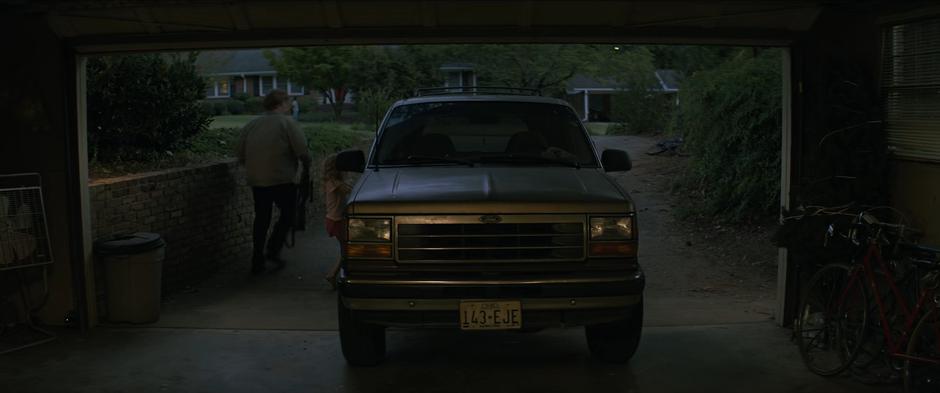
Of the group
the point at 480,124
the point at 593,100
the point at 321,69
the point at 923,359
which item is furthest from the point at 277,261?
the point at 593,100

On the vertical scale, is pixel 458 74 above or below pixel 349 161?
above

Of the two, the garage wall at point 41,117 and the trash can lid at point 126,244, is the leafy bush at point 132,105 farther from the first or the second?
the garage wall at point 41,117

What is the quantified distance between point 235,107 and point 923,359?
123ft

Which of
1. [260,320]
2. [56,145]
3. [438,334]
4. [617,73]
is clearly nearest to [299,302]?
[260,320]

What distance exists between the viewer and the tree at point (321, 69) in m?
31.3

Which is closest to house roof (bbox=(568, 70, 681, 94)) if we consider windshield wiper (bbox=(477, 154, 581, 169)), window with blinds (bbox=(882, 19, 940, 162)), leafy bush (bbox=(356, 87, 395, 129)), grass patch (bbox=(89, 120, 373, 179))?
leafy bush (bbox=(356, 87, 395, 129))

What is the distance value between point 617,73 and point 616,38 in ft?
57.5

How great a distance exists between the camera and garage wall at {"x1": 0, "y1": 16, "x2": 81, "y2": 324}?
679cm

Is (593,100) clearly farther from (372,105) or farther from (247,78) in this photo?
(372,105)

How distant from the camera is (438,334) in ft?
23.7

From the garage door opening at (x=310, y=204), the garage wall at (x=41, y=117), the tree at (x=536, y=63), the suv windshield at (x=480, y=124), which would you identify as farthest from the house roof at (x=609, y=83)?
the garage wall at (x=41, y=117)

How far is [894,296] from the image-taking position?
548 centimetres

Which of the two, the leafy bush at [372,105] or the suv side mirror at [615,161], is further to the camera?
the leafy bush at [372,105]

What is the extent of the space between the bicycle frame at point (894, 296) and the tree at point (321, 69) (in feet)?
82.9
